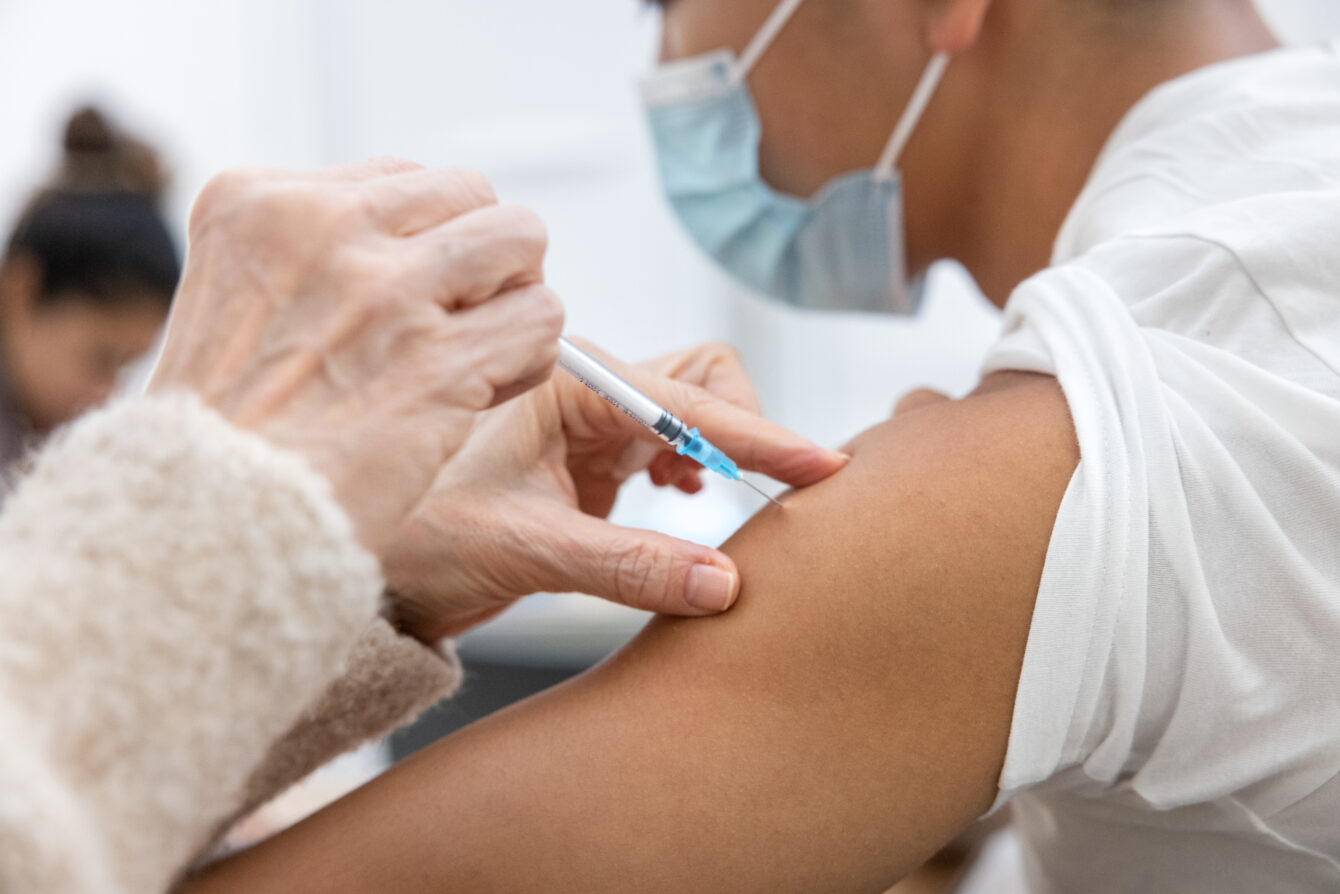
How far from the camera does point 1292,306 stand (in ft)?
2.16

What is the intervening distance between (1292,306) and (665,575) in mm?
447

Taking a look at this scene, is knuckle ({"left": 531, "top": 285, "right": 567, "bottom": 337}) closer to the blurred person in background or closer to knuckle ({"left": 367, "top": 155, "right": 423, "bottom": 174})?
knuckle ({"left": 367, "top": 155, "right": 423, "bottom": 174})

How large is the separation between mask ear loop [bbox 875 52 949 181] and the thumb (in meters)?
0.67

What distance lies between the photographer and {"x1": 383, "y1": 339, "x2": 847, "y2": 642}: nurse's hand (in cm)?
70

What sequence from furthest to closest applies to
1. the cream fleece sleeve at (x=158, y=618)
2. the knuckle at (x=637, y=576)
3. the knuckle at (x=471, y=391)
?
1. the knuckle at (x=637, y=576)
2. the knuckle at (x=471, y=391)
3. the cream fleece sleeve at (x=158, y=618)

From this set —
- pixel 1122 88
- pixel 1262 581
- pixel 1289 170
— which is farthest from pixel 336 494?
pixel 1122 88

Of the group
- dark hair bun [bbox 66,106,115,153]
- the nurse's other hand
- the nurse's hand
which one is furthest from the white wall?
the nurse's other hand

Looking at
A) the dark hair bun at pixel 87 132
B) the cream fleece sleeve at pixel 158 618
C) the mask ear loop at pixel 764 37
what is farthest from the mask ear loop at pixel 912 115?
the dark hair bun at pixel 87 132

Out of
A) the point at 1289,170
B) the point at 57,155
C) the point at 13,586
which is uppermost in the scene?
the point at 1289,170

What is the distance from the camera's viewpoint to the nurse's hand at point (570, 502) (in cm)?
70

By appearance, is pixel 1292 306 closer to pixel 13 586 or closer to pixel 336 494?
pixel 336 494

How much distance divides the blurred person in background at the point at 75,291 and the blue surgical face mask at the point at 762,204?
147 centimetres

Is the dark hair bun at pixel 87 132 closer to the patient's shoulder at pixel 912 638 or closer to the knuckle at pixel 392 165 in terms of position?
the knuckle at pixel 392 165

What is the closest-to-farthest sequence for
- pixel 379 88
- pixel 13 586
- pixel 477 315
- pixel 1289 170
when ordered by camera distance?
1. pixel 13 586
2. pixel 477 315
3. pixel 1289 170
4. pixel 379 88
